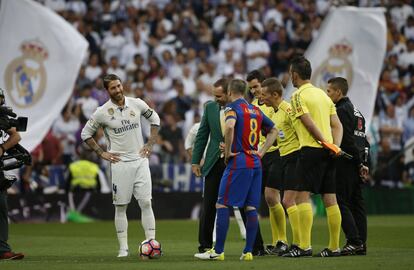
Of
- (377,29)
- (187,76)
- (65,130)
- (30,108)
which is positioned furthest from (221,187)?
(187,76)

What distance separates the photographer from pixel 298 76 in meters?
13.2

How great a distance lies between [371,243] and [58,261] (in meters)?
5.57

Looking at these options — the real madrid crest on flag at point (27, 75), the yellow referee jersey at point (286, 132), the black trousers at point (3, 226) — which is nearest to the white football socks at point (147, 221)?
the black trousers at point (3, 226)

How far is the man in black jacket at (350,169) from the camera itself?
13.8 meters

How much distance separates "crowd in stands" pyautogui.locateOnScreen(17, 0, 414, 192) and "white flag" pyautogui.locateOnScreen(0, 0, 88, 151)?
314 cm

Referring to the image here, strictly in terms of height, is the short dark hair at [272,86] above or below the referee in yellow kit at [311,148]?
above

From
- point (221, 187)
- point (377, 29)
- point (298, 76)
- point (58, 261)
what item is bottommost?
point (58, 261)

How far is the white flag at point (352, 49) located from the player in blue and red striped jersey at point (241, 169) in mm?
9730

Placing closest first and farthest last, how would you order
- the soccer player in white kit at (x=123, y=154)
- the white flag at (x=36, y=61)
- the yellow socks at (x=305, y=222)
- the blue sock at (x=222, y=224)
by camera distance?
the blue sock at (x=222, y=224)
the yellow socks at (x=305, y=222)
the soccer player in white kit at (x=123, y=154)
the white flag at (x=36, y=61)

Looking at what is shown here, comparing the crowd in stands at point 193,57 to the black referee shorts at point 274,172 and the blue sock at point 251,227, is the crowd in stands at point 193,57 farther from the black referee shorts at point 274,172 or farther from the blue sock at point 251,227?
the blue sock at point 251,227

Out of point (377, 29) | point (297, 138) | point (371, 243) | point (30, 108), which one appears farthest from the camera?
point (377, 29)

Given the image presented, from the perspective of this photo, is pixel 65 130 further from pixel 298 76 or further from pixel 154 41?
pixel 298 76

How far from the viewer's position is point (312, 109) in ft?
43.1

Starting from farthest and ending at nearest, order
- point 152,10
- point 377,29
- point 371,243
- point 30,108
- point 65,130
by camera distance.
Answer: point 152,10
point 65,130
point 377,29
point 30,108
point 371,243
